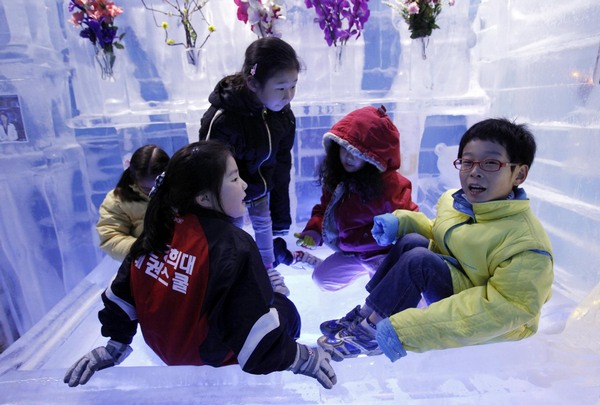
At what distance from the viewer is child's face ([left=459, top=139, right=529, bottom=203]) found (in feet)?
3.66

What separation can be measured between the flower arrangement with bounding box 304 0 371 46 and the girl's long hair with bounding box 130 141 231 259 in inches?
58.0

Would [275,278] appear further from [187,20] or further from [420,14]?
[420,14]

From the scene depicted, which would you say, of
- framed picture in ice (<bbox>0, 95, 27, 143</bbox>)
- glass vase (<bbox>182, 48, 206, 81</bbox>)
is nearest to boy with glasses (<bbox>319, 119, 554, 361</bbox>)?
glass vase (<bbox>182, 48, 206, 81</bbox>)

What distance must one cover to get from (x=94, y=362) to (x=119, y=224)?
2.37ft

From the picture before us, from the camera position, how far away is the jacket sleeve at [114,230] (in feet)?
5.25

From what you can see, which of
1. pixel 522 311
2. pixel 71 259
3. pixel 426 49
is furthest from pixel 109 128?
pixel 522 311

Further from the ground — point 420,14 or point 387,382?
point 420,14

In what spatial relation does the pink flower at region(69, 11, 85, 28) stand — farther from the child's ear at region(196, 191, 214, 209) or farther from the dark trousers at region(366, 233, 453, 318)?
the dark trousers at region(366, 233, 453, 318)

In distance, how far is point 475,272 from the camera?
45.2 inches

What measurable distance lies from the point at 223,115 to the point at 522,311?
1349mm

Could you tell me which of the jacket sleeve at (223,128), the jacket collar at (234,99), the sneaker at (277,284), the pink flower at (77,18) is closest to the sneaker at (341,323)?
the sneaker at (277,284)

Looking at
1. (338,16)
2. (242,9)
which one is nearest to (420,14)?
(338,16)

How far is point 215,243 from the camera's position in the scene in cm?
97

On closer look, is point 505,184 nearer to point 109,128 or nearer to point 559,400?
point 559,400
